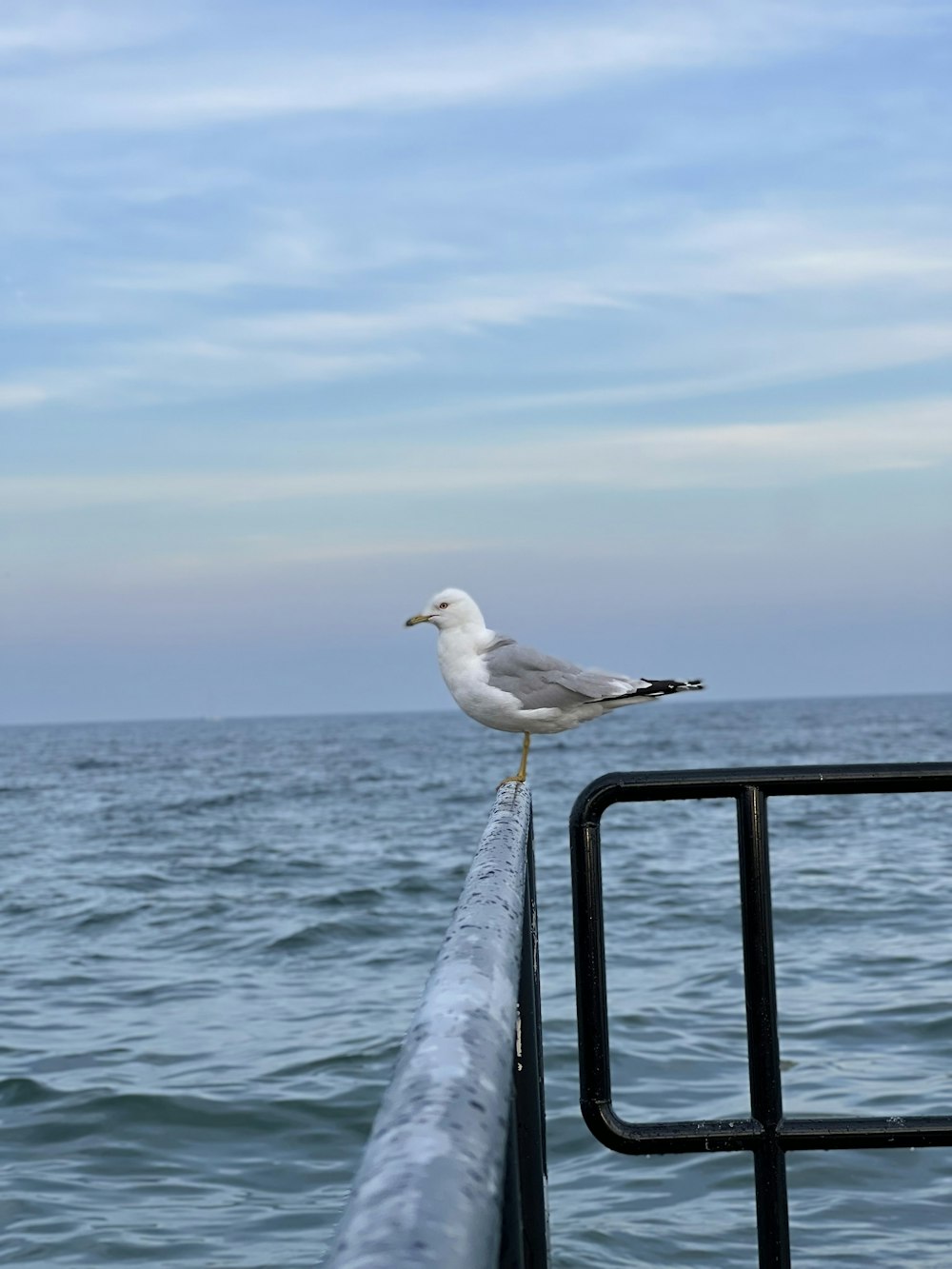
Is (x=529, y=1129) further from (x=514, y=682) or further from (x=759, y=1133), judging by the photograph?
(x=514, y=682)

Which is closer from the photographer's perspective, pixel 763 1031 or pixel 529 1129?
pixel 529 1129

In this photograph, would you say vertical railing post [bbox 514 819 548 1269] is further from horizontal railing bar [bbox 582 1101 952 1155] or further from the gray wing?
the gray wing

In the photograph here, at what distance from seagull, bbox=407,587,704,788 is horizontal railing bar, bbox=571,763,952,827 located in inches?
102

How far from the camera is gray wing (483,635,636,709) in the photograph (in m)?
4.54

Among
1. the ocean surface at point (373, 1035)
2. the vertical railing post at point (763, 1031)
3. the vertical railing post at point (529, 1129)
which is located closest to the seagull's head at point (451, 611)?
the ocean surface at point (373, 1035)

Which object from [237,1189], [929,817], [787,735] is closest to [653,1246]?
[237,1189]

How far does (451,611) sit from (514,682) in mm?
459

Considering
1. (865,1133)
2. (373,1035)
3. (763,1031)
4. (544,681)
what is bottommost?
(373,1035)

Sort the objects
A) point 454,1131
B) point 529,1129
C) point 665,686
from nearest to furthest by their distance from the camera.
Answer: point 454,1131 → point 529,1129 → point 665,686

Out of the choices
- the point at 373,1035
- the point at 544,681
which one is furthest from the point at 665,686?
the point at 373,1035

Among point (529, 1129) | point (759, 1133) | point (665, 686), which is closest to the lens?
point (529, 1129)

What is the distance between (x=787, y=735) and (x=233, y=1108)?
4776 centimetres

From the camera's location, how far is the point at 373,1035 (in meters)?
7.39

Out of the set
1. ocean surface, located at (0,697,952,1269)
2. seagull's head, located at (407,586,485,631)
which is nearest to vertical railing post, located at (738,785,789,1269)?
ocean surface, located at (0,697,952,1269)
